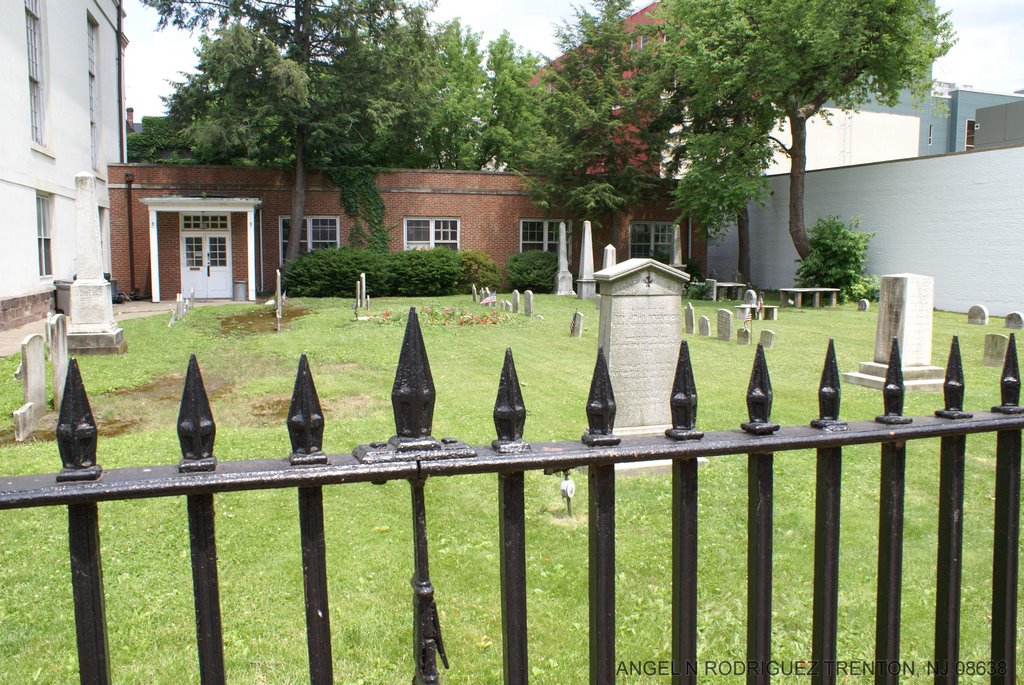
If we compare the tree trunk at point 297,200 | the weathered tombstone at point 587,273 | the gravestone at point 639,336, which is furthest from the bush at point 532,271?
the gravestone at point 639,336

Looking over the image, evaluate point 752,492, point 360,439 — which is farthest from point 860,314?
point 752,492

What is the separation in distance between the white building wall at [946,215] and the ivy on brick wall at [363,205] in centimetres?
1671

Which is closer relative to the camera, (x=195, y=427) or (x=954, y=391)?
(x=195, y=427)

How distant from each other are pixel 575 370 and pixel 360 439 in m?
4.96

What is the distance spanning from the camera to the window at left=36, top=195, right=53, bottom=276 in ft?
61.2

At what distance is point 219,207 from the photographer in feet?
89.2

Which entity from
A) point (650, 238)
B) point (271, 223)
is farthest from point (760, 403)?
point (650, 238)

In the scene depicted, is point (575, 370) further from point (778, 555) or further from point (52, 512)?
point (52, 512)

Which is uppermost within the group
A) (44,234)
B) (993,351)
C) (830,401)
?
(44,234)

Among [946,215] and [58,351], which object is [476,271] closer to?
[946,215]

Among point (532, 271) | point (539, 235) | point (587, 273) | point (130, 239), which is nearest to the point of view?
point (587, 273)

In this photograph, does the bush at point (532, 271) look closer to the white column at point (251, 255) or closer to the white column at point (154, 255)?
the white column at point (251, 255)

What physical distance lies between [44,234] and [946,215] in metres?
25.4

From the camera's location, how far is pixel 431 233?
31219mm
